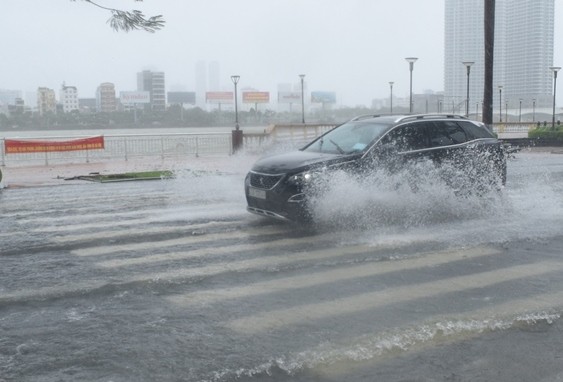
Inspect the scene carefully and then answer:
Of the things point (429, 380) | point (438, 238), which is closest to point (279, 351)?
point (429, 380)

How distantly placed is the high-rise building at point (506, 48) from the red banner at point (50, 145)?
20488 mm

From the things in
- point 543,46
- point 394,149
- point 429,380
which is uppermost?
point 543,46

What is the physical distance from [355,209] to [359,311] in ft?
13.8

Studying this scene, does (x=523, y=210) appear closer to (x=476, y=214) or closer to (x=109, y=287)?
(x=476, y=214)

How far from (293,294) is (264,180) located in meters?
3.72

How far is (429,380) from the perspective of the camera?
405 cm

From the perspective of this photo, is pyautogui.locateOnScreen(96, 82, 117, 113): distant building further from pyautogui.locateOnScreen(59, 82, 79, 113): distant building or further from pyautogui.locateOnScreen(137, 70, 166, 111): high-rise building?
pyautogui.locateOnScreen(137, 70, 166, 111): high-rise building

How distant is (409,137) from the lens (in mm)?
10414

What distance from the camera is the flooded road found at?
4.34 m

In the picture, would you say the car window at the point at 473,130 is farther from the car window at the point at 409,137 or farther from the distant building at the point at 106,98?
the distant building at the point at 106,98

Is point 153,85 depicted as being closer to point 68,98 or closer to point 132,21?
point 68,98

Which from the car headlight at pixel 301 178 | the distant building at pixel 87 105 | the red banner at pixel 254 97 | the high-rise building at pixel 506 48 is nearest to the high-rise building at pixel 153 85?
the distant building at pixel 87 105

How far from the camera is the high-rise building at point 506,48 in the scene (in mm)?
49312

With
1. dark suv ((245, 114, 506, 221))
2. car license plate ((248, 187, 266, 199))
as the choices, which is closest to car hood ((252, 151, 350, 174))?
dark suv ((245, 114, 506, 221))
